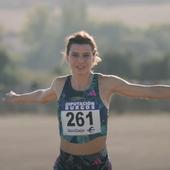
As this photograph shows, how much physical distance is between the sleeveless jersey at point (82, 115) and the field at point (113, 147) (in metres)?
7.49

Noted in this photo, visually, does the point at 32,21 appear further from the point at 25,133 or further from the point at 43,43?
the point at 25,133

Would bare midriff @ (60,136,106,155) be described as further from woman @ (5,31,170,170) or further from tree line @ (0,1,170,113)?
tree line @ (0,1,170,113)

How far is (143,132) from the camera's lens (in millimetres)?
26453

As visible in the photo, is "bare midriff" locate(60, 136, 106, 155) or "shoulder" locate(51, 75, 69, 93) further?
"shoulder" locate(51, 75, 69, 93)

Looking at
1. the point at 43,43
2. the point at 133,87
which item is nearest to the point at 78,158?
the point at 133,87

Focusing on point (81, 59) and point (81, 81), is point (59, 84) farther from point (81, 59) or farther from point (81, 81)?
point (81, 59)

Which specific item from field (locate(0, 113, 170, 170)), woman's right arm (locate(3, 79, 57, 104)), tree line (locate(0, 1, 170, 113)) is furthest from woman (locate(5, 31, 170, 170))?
tree line (locate(0, 1, 170, 113))

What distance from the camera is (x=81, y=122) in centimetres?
723

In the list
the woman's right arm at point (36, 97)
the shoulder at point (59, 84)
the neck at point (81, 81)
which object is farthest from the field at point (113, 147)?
the neck at point (81, 81)

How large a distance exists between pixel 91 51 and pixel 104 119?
55 centimetres

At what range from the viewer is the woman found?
23.7ft

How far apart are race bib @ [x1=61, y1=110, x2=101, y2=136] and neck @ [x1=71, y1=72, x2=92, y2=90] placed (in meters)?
0.22

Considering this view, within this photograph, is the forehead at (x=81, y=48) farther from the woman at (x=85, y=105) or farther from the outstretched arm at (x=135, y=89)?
the outstretched arm at (x=135, y=89)

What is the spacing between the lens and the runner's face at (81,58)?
7246mm
